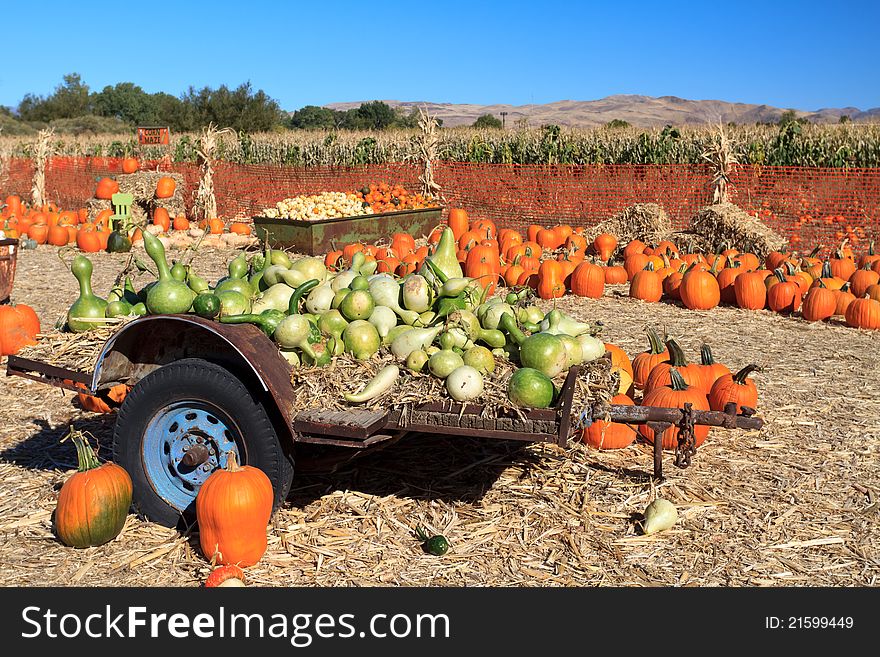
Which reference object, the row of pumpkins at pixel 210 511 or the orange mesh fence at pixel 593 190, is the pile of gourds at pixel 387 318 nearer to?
the row of pumpkins at pixel 210 511

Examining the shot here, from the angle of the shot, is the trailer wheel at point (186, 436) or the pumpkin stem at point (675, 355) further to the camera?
the pumpkin stem at point (675, 355)

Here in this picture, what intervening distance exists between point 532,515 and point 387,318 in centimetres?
133

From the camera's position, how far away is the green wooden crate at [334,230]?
1335cm

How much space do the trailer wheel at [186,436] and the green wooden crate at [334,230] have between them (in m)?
8.68

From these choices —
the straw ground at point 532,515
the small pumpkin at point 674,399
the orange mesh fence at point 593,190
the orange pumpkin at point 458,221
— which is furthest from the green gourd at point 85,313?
the orange mesh fence at point 593,190

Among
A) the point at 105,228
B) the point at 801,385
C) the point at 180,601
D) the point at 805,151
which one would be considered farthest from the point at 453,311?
the point at 805,151

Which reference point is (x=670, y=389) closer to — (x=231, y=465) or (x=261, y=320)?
(x=261, y=320)

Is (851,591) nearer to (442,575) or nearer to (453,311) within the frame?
(442,575)

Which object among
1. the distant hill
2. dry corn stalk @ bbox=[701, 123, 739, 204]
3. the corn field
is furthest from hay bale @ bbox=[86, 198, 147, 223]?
the distant hill

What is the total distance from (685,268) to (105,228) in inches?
501

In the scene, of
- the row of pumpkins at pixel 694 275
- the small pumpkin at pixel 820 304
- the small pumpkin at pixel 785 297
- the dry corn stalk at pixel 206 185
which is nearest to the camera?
the small pumpkin at pixel 820 304

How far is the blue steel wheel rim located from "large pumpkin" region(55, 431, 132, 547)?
6.6 inches

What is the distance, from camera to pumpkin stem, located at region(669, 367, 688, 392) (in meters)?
5.21

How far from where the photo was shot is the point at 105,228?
1761cm
